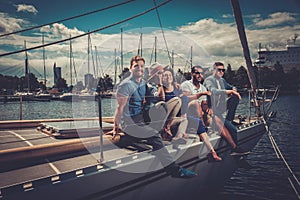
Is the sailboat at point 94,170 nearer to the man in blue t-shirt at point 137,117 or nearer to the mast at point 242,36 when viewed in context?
the man in blue t-shirt at point 137,117

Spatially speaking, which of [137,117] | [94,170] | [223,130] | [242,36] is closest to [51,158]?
[94,170]

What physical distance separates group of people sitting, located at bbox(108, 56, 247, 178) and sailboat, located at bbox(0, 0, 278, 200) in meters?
0.23

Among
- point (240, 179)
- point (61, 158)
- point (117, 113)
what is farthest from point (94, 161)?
point (240, 179)

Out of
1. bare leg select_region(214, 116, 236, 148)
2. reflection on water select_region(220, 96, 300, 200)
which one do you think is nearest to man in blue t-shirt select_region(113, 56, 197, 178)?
bare leg select_region(214, 116, 236, 148)

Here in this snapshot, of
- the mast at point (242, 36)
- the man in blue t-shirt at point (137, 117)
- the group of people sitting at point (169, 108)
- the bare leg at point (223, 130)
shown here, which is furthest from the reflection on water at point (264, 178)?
the man in blue t-shirt at point (137, 117)

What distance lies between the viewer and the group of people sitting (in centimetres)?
402

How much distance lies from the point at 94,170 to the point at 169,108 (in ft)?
6.37

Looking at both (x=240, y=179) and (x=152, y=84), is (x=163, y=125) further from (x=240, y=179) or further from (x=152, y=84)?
(x=240, y=179)

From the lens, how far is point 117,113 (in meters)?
3.79

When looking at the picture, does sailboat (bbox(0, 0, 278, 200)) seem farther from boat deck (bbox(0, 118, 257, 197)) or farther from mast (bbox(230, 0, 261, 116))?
mast (bbox(230, 0, 261, 116))

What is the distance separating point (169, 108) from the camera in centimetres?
475

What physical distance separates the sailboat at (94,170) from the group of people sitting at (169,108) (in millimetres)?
Result: 233

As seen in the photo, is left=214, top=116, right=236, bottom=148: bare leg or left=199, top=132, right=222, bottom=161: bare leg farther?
left=214, top=116, right=236, bottom=148: bare leg

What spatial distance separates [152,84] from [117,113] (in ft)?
4.68
